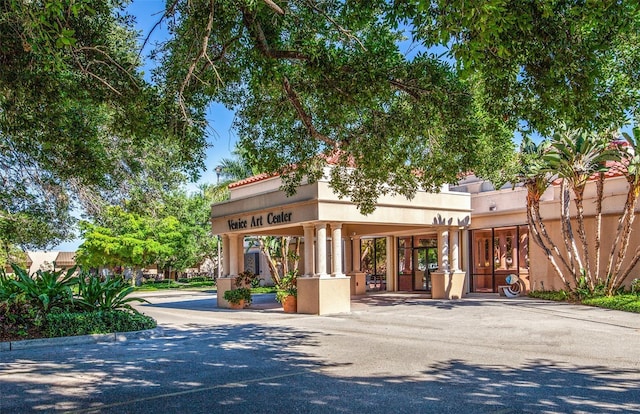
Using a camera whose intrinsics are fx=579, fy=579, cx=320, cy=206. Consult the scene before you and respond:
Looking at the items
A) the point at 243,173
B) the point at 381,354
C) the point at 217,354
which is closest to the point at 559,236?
the point at 381,354

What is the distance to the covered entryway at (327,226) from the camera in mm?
18047

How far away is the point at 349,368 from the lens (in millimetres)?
8977

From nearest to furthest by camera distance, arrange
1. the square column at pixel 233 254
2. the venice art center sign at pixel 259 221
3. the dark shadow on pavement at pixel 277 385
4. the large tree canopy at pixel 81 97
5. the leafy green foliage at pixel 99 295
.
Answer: the dark shadow on pavement at pixel 277 385 < the large tree canopy at pixel 81 97 < the leafy green foliage at pixel 99 295 < the venice art center sign at pixel 259 221 < the square column at pixel 233 254

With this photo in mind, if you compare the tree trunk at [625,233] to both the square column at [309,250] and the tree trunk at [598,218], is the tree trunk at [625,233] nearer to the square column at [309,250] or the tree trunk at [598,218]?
the tree trunk at [598,218]

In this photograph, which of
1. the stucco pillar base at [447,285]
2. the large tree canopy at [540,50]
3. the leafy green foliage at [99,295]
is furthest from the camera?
the stucco pillar base at [447,285]

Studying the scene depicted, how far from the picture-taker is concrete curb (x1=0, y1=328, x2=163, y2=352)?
11133mm

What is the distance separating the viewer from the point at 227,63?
1046cm

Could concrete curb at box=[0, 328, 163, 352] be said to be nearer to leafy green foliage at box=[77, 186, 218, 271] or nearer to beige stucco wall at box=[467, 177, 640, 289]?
beige stucco wall at box=[467, 177, 640, 289]

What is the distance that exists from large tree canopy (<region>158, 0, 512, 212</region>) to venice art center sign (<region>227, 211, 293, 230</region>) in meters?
5.06

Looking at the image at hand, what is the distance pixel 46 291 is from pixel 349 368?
7834 mm

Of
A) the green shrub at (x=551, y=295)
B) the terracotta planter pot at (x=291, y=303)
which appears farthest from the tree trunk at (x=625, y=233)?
the terracotta planter pot at (x=291, y=303)

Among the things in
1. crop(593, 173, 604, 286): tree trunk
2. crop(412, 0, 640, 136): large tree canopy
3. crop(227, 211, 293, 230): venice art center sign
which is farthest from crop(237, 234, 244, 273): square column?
crop(412, 0, 640, 136): large tree canopy

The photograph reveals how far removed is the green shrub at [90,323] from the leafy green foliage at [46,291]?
0.52 m

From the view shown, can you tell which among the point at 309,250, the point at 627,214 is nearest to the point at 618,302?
the point at 627,214
